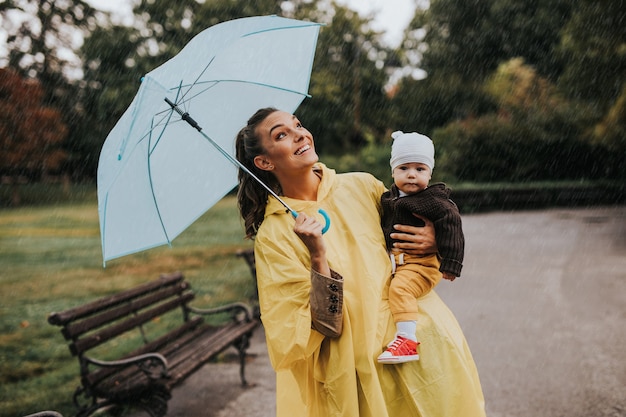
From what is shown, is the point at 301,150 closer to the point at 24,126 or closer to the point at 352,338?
the point at 352,338

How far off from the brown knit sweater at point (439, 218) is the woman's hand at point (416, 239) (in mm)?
28

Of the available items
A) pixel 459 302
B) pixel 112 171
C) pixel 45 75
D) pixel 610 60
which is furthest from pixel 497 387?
pixel 45 75

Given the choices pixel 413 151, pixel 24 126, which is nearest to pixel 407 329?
pixel 413 151

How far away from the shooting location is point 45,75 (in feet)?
128

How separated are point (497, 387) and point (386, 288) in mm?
3087

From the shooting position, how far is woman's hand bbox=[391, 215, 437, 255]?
227 centimetres

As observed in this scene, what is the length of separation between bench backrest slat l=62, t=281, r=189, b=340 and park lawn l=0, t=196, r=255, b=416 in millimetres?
988

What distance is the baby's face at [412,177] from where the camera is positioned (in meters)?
2.36

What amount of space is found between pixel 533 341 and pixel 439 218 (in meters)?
4.13

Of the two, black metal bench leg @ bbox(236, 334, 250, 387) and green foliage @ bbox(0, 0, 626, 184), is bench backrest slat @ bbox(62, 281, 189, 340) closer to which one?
black metal bench leg @ bbox(236, 334, 250, 387)

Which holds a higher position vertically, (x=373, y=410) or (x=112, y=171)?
(x=112, y=171)

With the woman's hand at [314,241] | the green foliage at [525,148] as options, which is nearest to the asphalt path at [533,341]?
the woman's hand at [314,241]

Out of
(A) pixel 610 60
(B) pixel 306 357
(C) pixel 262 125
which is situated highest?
(A) pixel 610 60

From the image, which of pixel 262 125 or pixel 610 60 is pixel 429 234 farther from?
pixel 610 60
